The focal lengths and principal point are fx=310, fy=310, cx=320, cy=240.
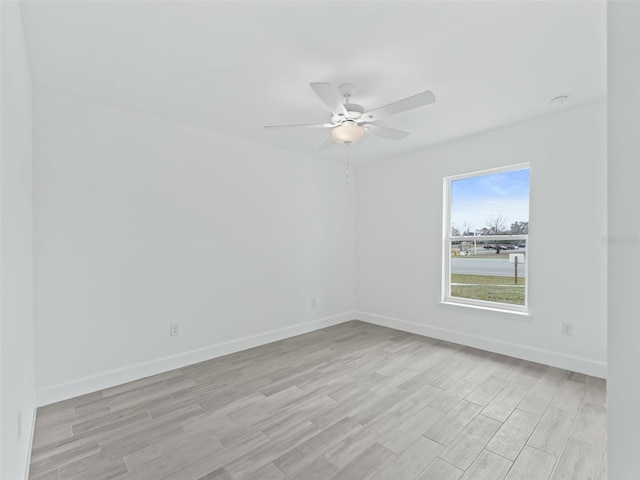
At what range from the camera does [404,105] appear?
87.8 inches

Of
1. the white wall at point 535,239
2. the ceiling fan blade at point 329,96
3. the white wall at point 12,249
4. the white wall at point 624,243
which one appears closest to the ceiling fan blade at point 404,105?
the ceiling fan blade at point 329,96

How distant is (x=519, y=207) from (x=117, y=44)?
4.00m

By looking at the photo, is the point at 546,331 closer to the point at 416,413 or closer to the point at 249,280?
the point at 416,413

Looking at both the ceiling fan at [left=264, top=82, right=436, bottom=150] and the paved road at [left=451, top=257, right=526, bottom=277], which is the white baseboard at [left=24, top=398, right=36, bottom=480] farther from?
the paved road at [left=451, top=257, right=526, bottom=277]

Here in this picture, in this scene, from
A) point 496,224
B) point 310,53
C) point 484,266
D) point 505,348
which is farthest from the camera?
point 484,266

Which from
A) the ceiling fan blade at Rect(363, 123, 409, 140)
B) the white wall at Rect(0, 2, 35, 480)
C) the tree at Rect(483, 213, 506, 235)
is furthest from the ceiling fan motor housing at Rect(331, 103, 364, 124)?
the tree at Rect(483, 213, 506, 235)

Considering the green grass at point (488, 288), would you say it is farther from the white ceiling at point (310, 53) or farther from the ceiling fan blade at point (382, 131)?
the ceiling fan blade at point (382, 131)

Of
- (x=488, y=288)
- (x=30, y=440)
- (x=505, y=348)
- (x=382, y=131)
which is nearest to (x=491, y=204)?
(x=488, y=288)

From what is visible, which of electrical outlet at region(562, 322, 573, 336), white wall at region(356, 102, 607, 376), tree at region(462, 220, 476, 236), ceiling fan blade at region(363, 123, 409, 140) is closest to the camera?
ceiling fan blade at region(363, 123, 409, 140)

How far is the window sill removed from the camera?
336 centimetres

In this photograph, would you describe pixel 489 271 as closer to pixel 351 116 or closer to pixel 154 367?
pixel 351 116

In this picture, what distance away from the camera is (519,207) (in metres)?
3.53

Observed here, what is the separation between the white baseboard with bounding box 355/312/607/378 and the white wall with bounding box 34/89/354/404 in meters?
1.26

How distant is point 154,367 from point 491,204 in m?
4.15
